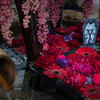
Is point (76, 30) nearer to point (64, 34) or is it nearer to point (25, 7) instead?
point (64, 34)

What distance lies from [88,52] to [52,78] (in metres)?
0.71

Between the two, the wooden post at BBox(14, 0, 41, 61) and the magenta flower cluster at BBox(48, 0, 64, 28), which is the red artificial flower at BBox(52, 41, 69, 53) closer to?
the wooden post at BBox(14, 0, 41, 61)

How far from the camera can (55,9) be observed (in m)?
2.49

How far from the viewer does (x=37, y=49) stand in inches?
60.2

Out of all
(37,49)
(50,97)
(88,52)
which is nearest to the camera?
(50,97)

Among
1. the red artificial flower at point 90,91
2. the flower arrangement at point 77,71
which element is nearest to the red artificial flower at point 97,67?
the flower arrangement at point 77,71

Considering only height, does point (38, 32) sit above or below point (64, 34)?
above

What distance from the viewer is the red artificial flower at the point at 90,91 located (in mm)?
1060

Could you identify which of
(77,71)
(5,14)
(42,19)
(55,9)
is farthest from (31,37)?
(55,9)

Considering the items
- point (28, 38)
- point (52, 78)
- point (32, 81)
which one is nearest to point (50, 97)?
point (52, 78)

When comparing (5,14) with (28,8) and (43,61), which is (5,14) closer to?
(28,8)

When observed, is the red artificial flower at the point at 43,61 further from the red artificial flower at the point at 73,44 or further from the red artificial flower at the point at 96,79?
the red artificial flower at the point at 73,44

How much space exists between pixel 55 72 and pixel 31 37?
457mm

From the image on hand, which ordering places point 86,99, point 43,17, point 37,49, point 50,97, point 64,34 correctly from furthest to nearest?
point 64,34 → point 37,49 → point 43,17 → point 50,97 → point 86,99
